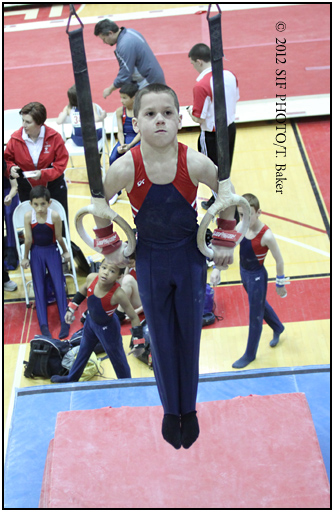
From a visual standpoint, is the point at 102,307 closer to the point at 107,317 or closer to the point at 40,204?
the point at 107,317

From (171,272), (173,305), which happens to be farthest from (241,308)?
(171,272)

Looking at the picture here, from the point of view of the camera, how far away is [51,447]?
5203 mm

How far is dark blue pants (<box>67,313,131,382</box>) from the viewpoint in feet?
19.7

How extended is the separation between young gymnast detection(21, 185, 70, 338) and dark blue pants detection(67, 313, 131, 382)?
956mm

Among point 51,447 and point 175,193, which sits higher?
point 175,193

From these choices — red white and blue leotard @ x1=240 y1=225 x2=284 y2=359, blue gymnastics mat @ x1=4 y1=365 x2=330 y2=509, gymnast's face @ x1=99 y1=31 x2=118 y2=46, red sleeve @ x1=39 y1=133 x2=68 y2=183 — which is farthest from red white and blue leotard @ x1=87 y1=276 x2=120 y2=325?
gymnast's face @ x1=99 y1=31 x2=118 y2=46

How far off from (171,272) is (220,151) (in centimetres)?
72

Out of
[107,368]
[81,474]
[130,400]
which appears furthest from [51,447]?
[107,368]

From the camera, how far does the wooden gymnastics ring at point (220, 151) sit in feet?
11.0

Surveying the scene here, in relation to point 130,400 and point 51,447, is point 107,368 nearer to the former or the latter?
point 130,400

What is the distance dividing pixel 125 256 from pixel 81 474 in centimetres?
187

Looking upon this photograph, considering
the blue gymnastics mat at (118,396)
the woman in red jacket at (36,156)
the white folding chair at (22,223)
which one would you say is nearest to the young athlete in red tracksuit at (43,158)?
the woman in red jacket at (36,156)

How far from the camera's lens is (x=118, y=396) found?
5816 millimetres

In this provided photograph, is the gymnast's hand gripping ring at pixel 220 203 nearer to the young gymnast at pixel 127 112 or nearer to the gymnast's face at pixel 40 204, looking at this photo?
the gymnast's face at pixel 40 204
